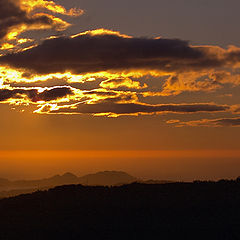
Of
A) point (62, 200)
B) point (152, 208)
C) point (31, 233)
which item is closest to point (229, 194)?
point (152, 208)

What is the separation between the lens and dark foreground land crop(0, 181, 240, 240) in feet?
144

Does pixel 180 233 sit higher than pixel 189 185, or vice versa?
pixel 189 185

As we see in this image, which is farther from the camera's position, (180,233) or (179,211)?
(179,211)

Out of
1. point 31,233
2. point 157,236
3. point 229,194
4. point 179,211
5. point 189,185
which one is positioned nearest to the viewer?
point 157,236

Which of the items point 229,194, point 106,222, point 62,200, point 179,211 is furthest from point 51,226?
point 229,194

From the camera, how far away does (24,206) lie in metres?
56.1

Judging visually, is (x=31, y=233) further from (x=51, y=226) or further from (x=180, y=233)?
(x=180, y=233)

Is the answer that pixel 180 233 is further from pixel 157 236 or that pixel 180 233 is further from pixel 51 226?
pixel 51 226

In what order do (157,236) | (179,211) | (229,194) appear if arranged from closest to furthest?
(157,236) → (179,211) → (229,194)

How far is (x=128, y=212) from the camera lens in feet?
164

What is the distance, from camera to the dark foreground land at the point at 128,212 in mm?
43875

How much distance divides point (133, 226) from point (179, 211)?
674cm

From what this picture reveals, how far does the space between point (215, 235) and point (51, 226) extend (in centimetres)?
1594

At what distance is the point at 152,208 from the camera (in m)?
51.5
